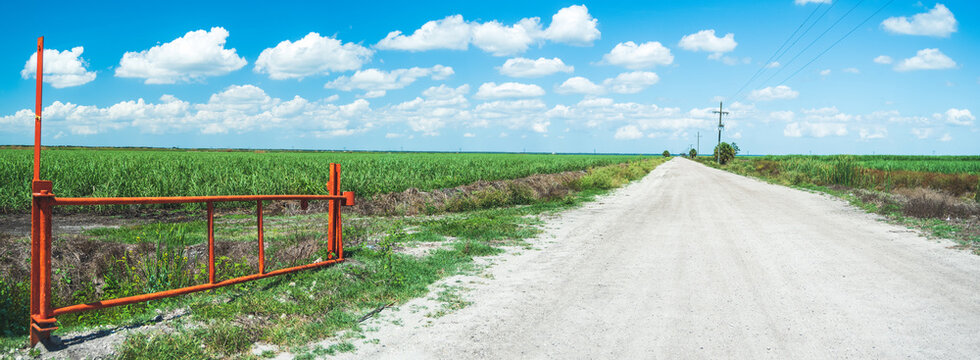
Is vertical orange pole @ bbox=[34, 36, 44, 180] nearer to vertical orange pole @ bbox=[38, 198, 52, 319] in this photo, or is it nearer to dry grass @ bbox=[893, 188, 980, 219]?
vertical orange pole @ bbox=[38, 198, 52, 319]

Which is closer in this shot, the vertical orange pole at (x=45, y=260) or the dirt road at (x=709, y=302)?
the vertical orange pole at (x=45, y=260)

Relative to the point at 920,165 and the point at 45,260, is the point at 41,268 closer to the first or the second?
the point at 45,260

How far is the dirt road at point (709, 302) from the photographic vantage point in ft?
14.7

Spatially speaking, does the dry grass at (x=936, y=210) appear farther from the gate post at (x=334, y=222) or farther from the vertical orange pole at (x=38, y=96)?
the vertical orange pole at (x=38, y=96)

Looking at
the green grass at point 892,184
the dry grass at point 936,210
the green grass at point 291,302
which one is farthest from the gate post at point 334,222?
the dry grass at point 936,210

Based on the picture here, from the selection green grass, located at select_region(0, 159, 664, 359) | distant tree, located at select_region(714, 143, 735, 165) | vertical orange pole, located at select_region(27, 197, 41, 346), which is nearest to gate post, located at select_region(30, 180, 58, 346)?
vertical orange pole, located at select_region(27, 197, 41, 346)

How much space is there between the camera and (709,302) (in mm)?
5785

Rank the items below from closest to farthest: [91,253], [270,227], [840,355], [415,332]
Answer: [840,355], [415,332], [91,253], [270,227]

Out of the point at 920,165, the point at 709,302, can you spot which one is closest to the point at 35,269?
Result: the point at 709,302

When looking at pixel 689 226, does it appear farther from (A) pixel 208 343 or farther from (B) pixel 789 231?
(A) pixel 208 343

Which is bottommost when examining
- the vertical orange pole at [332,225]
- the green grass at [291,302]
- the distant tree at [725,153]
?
the green grass at [291,302]

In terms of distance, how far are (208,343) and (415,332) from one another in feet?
5.78

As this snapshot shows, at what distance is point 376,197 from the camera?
14766mm

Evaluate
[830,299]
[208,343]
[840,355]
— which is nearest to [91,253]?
[208,343]
